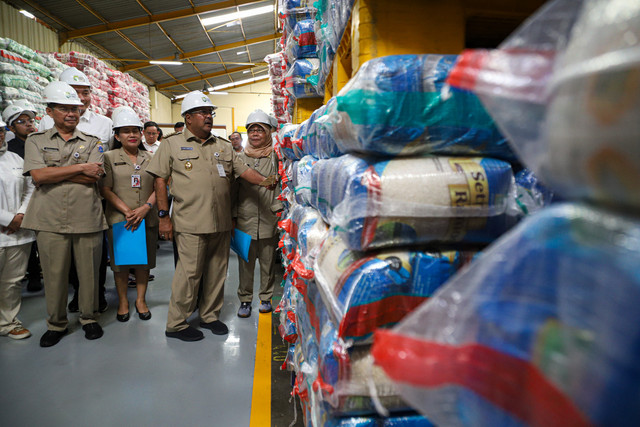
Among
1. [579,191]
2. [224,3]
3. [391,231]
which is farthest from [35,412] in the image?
[224,3]

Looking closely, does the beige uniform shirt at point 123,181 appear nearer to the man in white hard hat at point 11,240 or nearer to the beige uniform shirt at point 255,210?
the man in white hard hat at point 11,240

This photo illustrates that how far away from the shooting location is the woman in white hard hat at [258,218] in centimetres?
415

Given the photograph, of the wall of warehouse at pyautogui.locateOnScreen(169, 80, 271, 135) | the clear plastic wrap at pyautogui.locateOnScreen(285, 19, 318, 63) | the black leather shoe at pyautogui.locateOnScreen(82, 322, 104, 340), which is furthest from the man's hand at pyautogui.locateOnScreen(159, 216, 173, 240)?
the wall of warehouse at pyautogui.locateOnScreen(169, 80, 271, 135)

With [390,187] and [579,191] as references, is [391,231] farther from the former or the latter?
[579,191]

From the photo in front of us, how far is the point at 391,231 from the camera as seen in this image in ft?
3.63

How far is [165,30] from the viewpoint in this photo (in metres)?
12.5

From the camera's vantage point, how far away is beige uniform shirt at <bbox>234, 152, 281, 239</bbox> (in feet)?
13.7

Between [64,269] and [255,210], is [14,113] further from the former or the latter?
[255,210]

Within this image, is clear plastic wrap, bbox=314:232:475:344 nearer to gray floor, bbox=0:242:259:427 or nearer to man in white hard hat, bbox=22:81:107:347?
gray floor, bbox=0:242:259:427

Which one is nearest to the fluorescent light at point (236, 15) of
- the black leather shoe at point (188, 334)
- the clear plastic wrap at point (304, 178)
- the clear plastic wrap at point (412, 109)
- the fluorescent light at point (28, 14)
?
the fluorescent light at point (28, 14)

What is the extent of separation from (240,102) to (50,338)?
20.4m

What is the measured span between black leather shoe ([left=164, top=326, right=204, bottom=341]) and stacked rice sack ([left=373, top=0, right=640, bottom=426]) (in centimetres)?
320

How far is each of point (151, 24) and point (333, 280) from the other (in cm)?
1317

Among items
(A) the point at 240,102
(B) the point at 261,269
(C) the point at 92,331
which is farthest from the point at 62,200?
(A) the point at 240,102
